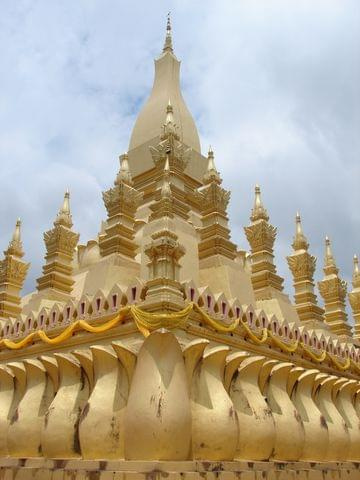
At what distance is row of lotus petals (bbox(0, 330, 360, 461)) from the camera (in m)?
7.48

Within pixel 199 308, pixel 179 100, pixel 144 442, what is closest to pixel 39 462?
pixel 144 442

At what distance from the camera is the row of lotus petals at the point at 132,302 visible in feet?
30.0

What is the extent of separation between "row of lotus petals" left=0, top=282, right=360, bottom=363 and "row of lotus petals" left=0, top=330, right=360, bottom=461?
0.85 meters

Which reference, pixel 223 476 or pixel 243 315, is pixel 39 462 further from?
pixel 243 315

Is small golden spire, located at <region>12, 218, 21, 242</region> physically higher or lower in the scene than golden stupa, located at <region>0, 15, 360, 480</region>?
higher

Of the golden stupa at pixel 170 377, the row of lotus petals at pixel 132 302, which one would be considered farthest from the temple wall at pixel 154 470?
the row of lotus petals at pixel 132 302

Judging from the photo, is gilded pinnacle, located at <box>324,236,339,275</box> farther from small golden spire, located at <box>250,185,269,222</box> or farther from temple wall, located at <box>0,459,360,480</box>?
temple wall, located at <box>0,459,360,480</box>

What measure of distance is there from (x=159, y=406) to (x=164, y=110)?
1496 centimetres

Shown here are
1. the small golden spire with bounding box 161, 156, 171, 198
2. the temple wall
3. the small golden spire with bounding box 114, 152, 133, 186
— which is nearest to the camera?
the temple wall

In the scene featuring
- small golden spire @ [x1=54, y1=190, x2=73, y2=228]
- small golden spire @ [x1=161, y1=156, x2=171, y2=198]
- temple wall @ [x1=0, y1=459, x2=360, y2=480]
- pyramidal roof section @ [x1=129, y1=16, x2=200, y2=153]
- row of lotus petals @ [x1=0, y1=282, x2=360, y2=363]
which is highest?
pyramidal roof section @ [x1=129, y1=16, x2=200, y2=153]

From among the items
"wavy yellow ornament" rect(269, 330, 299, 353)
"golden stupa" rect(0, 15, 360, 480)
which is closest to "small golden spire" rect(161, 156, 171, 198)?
"golden stupa" rect(0, 15, 360, 480)

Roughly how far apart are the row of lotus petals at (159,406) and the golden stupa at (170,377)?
2cm

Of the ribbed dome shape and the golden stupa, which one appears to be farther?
the ribbed dome shape

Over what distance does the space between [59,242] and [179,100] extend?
8.79 metres
